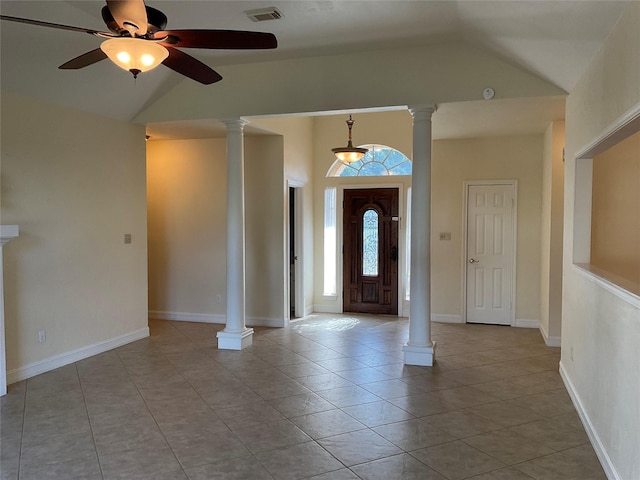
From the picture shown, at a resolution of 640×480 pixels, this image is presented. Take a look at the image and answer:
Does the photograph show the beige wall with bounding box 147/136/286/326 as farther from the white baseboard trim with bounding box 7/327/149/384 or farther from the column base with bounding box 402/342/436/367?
the column base with bounding box 402/342/436/367

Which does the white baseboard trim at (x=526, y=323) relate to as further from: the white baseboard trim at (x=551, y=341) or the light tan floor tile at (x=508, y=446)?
the light tan floor tile at (x=508, y=446)

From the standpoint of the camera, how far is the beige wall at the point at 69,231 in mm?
4320

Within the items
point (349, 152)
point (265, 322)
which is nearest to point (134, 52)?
point (349, 152)

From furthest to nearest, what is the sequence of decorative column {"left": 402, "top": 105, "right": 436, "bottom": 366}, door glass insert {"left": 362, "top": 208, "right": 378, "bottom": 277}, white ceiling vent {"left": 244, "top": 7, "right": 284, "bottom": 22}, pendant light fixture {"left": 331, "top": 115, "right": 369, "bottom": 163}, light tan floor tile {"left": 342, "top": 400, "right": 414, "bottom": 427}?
1. door glass insert {"left": 362, "top": 208, "right": 378, "bottom": 277}
2. pendant light fixture {"left": 331, "top": 115, "right": 369, "bottom": 163}
3. decorative column {"left": 402, "top": 105, "right": 436, "bottom": 366}
4. white ceiling vent {"left": 244, "top": 7, "right": 284, "bottom": 22}
5. light tan floor tile {"left": 342, "top": 400, "right": 414, "bottom": 427}

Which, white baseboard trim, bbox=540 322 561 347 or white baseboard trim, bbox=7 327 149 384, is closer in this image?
white baseboard trim, bbox=7 327 149 384

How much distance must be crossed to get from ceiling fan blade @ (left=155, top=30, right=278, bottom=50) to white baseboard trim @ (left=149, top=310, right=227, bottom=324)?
468 centimetres

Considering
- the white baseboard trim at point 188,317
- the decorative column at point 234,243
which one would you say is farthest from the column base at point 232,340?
the white baseboard trim at point 188,317

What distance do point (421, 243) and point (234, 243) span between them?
2.13 meters

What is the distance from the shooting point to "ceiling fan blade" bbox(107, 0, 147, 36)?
2.21 m

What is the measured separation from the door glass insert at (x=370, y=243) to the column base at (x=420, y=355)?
2769mm

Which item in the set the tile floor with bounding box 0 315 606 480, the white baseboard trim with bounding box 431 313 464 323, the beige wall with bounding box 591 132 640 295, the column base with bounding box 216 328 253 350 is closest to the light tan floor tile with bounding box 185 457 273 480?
the tile floor with bounding box 0 315 606 480

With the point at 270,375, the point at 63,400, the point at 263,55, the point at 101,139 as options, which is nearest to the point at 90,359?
the point at 63,400

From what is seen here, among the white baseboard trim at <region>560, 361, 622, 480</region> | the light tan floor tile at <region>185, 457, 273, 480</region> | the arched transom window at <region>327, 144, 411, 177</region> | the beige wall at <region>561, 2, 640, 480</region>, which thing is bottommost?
the light tan floor tile at <region>185, 457, 273, 480</region>

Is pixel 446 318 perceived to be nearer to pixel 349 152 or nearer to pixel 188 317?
pixel 349 152
